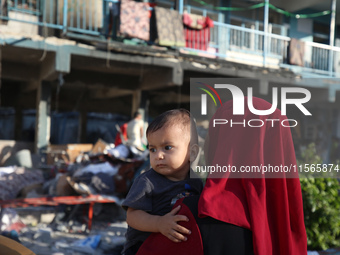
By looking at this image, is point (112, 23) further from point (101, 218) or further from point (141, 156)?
point (101, 218)

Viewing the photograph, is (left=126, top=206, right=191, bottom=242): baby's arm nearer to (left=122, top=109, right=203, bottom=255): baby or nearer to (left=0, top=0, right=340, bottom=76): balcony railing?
(left=122, top=109, right=203, bottom=255): baby

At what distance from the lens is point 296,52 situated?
12453 millimetres

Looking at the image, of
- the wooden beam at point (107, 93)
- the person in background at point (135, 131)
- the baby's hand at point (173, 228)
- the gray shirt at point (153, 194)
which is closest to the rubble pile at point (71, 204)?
the person in background at point (135, 131)

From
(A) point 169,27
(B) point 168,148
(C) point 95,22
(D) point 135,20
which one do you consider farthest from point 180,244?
(A) point 169,27

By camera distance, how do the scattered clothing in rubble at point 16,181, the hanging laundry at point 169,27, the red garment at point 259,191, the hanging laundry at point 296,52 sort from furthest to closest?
the hanging laundry at point 296,52 < the hanging laundry at point 169,27 < the scattered clothing in rubble at point 16,181 < the red garment at point 259,191

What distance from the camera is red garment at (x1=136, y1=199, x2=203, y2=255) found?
1.48m

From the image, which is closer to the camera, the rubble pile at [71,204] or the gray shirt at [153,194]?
the gray shirt at [153,194]

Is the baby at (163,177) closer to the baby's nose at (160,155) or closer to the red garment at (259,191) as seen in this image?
the baby's nose at (160,155)

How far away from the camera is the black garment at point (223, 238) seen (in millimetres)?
1480

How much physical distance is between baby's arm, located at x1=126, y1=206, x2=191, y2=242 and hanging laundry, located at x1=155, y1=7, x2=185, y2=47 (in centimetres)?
862

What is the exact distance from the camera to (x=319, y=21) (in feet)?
53.8

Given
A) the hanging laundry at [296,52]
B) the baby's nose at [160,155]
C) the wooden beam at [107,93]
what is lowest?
the baby's nose at [160,155]

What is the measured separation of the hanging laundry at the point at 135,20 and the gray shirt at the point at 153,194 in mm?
8201

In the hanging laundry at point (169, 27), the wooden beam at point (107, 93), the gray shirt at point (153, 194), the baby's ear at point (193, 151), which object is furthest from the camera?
the wooden beam at point (107, 93)
